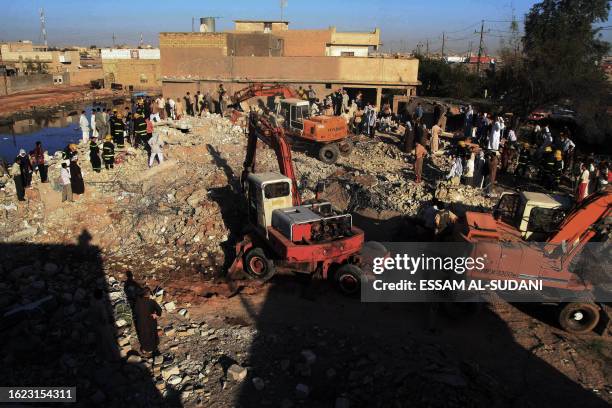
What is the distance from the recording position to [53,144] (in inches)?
1003

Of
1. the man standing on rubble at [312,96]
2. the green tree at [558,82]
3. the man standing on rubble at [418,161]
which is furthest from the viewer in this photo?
the man standing on rubble at [312,96]

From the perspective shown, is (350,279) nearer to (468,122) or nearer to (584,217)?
(584,217)

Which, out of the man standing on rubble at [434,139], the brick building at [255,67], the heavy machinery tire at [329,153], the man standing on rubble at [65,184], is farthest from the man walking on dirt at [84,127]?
the man standing on rubble at [434,139]

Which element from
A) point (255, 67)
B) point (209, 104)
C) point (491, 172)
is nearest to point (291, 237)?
point (491, 172)

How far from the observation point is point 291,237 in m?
8.63

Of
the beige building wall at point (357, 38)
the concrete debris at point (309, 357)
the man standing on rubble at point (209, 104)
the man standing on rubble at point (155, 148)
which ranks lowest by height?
the concrete debris at point (309, 357)

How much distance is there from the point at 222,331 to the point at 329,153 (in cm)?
945

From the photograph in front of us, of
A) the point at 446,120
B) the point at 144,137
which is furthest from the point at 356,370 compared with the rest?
the point at 446,120

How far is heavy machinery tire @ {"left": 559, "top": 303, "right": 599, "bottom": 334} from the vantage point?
767 cm

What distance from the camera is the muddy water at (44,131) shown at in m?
24.8

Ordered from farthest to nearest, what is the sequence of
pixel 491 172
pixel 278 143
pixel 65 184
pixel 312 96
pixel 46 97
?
pixel 46 97 → pixel 312 96 → pixel 491 172 → pixel 65 184 → pixel 278 143

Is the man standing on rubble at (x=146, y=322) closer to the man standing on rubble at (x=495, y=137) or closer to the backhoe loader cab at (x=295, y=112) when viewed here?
the backhoe loader cab at (x=295, y=112)

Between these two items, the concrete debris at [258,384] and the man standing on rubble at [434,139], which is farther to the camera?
the man standing on rubble at [434,139]

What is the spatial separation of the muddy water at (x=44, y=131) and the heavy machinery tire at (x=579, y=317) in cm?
2096
